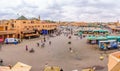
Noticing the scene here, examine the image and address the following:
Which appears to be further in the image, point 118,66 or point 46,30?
point 46,30

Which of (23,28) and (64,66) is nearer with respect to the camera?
(64,66)

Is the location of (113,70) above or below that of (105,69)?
above

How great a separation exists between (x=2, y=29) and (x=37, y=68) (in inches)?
1324

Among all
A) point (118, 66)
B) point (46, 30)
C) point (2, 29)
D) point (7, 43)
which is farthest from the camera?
point (46, 30)

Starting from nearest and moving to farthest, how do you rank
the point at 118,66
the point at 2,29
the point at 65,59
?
the point at 118,66, the point at 65,59, the point at 2,29

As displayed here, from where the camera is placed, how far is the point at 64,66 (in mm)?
23219

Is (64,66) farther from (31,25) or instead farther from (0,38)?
(31,25)

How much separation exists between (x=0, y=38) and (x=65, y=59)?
2488cm

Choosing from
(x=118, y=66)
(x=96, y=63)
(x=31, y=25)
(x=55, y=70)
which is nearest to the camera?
(x=118, y=66)

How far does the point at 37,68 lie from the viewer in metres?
22.1

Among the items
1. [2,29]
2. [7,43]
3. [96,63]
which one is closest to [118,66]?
[96,63]

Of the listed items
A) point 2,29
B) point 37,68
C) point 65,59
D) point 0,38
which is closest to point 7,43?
point 0,38

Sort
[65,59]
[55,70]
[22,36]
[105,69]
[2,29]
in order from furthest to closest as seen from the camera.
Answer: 1. [22,36]
2. [2,29]
3. [65,59]
4. [105,69]
5. [55,70]

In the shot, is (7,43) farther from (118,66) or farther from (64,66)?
(118,66)
